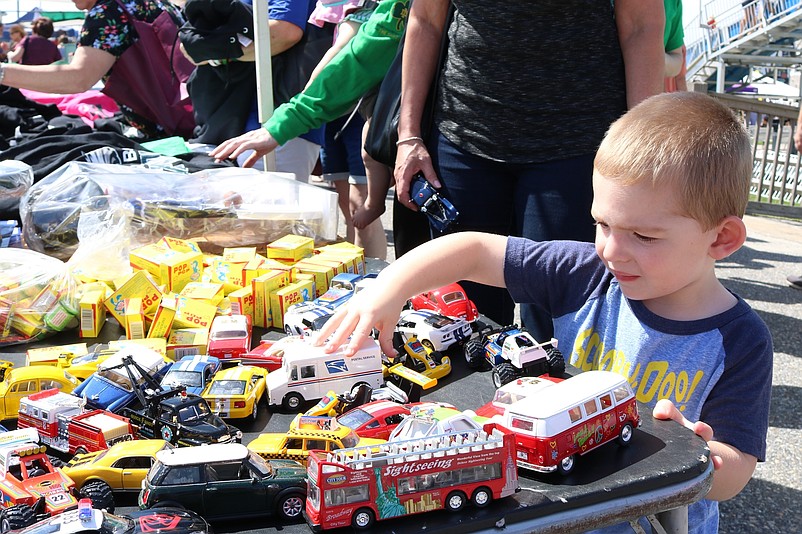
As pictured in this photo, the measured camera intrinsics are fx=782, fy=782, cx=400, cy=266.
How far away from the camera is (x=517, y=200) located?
2275 millimetres

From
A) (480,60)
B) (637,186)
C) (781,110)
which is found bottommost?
(781,110)

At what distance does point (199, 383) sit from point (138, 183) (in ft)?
4.89

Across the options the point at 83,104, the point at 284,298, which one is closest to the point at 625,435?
the point at 284,298

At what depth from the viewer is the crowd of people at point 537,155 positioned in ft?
4.60

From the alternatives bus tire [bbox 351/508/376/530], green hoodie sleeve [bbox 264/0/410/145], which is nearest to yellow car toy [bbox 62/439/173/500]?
bus tire [bbox 351/508/376/530]

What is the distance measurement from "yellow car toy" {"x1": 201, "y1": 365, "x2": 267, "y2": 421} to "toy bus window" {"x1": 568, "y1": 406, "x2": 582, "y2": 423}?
626 millimetres

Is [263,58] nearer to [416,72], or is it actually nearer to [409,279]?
[416,72]

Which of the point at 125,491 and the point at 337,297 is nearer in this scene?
the point at 125,491

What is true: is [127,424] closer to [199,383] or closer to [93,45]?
[199,383]

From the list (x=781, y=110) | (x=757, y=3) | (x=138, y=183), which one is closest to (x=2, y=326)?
(x=138, y=183)

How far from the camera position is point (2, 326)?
2.02 m

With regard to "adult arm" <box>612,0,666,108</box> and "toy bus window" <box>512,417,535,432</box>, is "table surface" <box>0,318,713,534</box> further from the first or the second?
"adult arm" <box>612,0,666,108</box>

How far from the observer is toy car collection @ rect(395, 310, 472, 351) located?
1.79 m

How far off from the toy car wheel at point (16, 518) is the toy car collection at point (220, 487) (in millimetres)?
155
